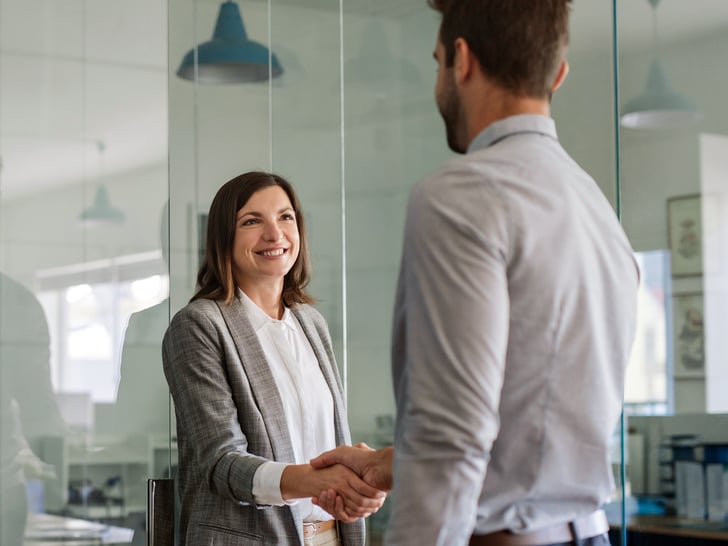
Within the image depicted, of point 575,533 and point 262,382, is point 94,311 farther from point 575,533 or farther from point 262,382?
point 575,533

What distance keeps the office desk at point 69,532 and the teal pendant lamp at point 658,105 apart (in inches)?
63.5

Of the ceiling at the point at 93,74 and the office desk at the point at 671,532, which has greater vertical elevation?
the ceiling at the point at 93,74

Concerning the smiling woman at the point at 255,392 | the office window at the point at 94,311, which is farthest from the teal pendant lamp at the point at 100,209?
the smiling woman at the point at 255,392

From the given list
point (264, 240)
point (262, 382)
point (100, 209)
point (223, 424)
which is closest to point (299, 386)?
point (262, 382)

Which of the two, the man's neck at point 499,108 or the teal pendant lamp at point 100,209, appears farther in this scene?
the teal pendant lamp at point 100,209

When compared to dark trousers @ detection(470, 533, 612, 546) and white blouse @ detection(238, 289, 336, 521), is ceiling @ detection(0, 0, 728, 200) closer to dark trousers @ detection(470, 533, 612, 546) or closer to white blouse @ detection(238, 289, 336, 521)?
white blouse @ detection(238, 289, 336, 521)

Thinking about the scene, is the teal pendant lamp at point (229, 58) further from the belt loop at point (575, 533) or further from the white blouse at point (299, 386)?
the belt loop at point (575, 533)

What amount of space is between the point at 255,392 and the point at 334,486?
11.3 inches

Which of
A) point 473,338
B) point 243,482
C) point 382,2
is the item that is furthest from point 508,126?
point 382,2

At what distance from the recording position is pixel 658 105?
2.71 meters

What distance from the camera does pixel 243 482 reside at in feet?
6.77

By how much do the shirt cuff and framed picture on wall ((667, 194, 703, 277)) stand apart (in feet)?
3.71

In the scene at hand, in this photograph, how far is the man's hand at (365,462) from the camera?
1961 millimetres

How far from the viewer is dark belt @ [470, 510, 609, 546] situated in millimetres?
1363
